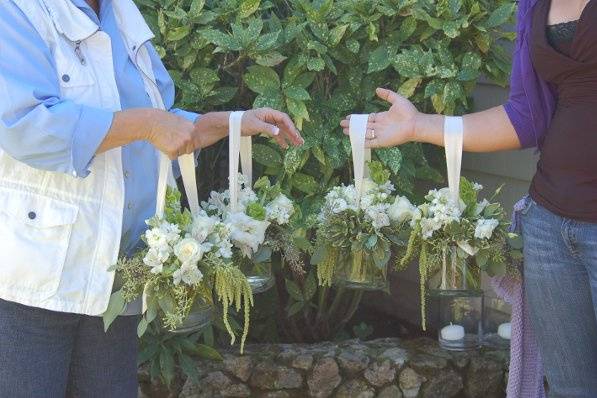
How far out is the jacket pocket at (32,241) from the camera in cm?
235

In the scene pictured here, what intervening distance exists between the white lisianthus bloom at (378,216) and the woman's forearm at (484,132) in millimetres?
238

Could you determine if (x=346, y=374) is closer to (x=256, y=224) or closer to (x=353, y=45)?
(x=353, y=45)

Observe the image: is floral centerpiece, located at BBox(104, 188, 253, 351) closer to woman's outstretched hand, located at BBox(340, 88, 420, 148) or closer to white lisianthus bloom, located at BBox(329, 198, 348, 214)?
white lisianthus bloom, located at BBox(329, 198, 348, 214)

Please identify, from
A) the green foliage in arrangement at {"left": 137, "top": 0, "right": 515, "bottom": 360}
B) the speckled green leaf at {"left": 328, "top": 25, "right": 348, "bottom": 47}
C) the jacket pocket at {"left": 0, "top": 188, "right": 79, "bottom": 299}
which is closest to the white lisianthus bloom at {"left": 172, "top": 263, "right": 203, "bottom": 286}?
the jacket pocket at {"left": 0, "top": 188, "right": 79, "bottom": 299}

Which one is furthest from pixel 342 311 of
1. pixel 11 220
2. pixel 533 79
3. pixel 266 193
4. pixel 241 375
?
pixel 11 220

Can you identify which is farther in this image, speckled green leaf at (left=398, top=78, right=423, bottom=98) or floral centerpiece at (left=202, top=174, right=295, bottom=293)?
speckled green leaf at (left=398, top=78, right=423, bottom=98)

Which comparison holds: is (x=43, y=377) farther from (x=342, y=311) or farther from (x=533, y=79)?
A: (x=342, y=311)

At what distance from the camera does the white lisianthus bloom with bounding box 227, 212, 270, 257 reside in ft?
8.67

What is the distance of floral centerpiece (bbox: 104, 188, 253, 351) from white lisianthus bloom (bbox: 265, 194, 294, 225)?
9.2 inches

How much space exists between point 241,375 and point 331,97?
1.19 meters

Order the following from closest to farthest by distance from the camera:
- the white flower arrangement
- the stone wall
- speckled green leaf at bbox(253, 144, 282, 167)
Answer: the white flower arrangement < speckled green leaf at bbox(253, 144, 282, 167) < the stone wall

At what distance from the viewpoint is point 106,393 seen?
271 centimetres

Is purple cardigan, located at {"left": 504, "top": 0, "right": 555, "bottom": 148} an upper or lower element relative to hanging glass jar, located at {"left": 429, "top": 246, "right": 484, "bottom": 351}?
upper

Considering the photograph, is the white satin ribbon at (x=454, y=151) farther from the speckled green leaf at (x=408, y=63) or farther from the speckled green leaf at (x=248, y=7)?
the speckled green leaf at (x=248, y=7)
